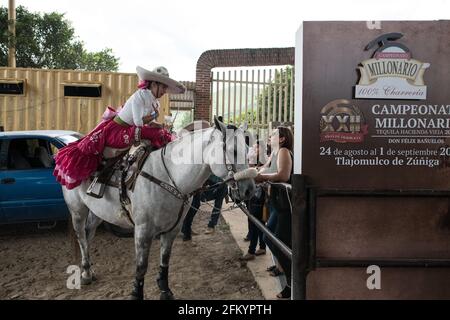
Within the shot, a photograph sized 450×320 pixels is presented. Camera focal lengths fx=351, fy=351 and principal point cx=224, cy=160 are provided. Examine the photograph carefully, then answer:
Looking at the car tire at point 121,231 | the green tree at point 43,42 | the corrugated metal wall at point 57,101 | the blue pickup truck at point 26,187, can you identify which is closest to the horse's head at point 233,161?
the car tire at point 121,231

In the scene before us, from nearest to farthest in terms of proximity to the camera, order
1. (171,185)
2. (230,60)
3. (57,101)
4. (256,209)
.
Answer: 1. (171,185)
2. (256,209)
3. (57,101)
4. (230,60)

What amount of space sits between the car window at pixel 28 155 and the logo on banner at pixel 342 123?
206 inches

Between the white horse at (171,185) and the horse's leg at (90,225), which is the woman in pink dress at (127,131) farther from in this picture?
the horse's leg at (90,225)

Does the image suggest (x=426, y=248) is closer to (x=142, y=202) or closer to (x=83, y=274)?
(x=142, y=202)

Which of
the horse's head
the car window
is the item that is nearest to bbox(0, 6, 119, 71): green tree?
the car window

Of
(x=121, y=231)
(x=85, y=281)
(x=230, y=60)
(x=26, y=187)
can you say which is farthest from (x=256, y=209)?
(x=230, y=60)

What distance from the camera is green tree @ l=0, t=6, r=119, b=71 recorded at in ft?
58.0

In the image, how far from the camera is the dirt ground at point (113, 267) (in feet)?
12.8

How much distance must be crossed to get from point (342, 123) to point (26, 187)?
5.39 metres

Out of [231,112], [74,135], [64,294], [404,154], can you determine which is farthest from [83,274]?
[231,112]

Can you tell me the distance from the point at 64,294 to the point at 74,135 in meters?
3.31

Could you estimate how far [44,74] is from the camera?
29.5ft

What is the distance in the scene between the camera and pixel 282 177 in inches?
143

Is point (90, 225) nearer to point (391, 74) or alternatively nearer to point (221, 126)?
point (221, 126)
